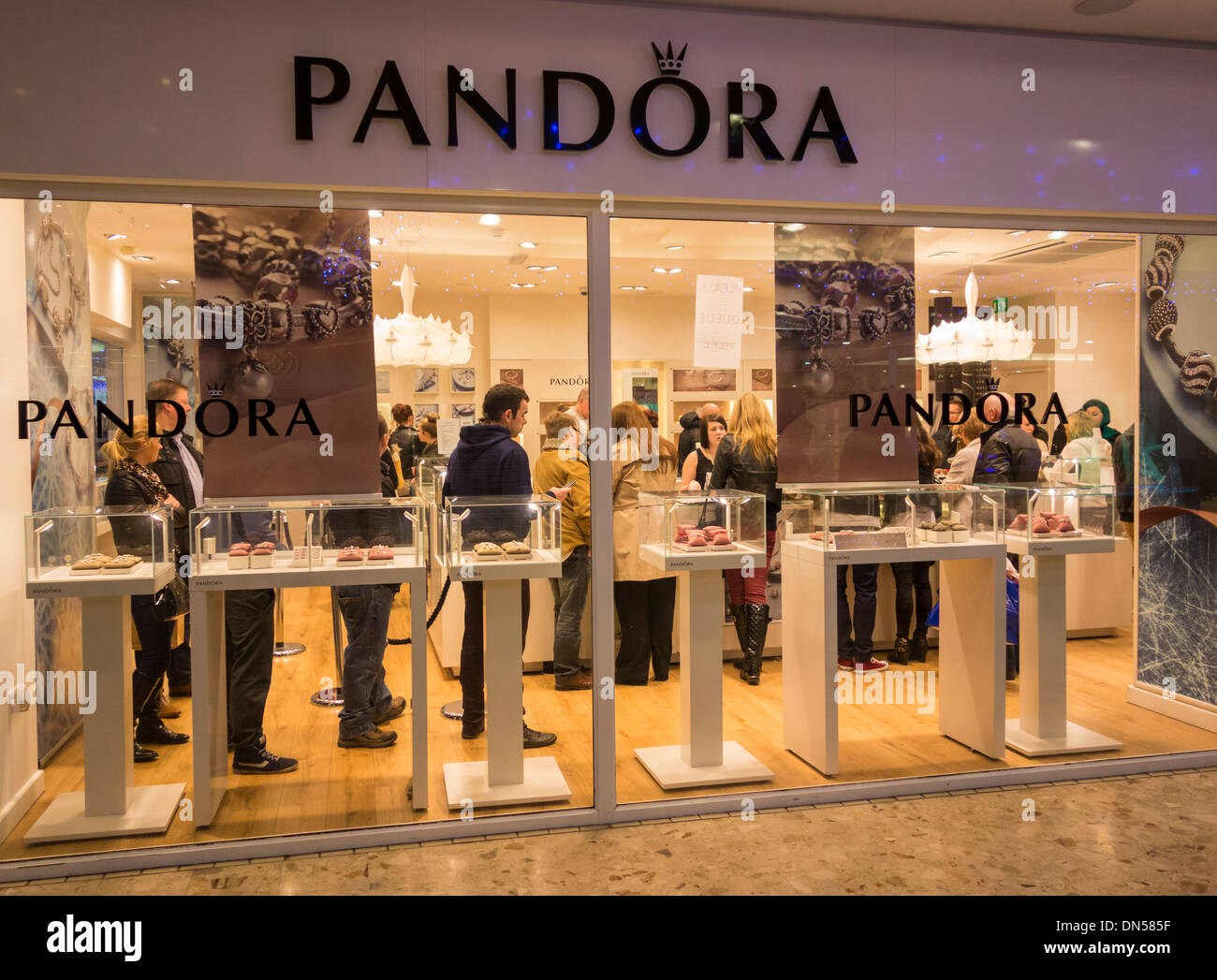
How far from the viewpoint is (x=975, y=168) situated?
13.2 ft

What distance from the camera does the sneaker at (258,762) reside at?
3.94 m

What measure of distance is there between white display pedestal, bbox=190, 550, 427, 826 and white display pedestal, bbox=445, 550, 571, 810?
0.19 m

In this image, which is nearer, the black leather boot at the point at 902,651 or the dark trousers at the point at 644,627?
the dark trousers at the point at 644,627

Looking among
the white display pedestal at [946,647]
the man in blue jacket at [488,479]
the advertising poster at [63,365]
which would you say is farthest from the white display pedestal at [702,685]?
the advertising poster at [63,365]

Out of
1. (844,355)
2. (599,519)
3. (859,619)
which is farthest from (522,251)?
(859,619)

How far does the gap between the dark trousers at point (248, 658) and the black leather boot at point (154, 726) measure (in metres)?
0.25

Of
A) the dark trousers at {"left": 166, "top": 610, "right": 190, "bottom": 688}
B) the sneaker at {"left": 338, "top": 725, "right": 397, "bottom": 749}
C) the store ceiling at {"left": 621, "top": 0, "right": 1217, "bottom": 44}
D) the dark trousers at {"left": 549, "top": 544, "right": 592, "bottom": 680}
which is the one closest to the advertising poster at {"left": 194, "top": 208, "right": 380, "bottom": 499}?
the dark trousers at {"left": 166, "top": 610, "right": 190, "bottom": 688}

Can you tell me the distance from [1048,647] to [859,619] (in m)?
1.11

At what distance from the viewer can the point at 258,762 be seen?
3.95 meters

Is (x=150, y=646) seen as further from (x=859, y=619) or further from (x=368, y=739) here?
(x=859, y=619)

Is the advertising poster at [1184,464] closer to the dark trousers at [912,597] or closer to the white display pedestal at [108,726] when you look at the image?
the dark trousers at [912,597]

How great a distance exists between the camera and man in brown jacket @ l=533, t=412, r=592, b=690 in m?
3.84

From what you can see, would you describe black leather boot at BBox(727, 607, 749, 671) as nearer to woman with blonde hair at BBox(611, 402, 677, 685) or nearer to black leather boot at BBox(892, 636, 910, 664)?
woman with blonde hair at BBox(611, 402, 677, 685)
